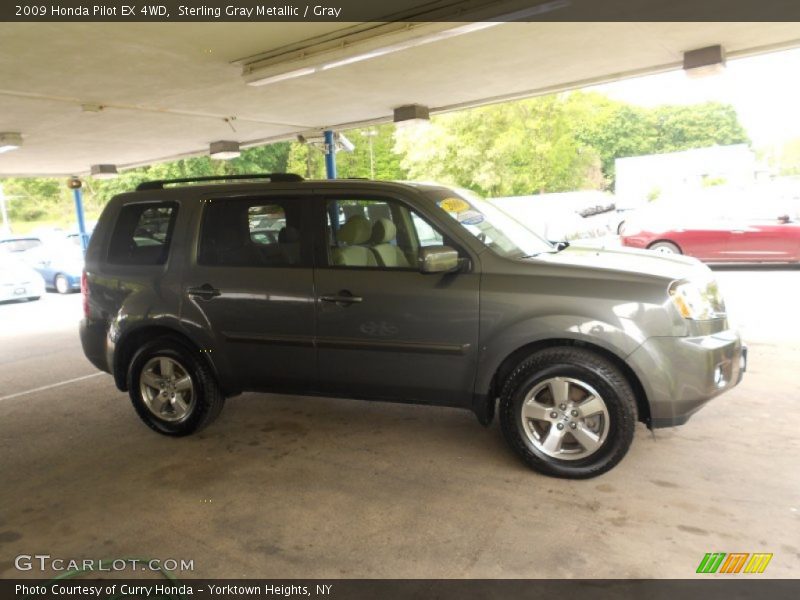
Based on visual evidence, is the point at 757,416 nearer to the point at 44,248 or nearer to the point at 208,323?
the point at 208,323

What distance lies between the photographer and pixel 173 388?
459 cm

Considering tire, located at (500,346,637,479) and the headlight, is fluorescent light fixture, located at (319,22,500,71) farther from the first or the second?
tire, located at (500,346,637,479)

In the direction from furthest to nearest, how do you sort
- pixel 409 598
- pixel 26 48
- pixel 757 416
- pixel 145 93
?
pixel 145 93 → pixel 26 48 → pixel 757 416 → pixel 409 598

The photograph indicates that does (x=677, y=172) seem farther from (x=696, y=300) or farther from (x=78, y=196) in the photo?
(x=696, y=300)

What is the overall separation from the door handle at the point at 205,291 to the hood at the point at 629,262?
226 centimetres

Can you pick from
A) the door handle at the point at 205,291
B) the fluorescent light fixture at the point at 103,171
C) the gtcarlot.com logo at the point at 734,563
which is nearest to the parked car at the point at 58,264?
the fluorescent light fixture at the point at 103,171

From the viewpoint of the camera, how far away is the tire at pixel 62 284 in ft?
49.0

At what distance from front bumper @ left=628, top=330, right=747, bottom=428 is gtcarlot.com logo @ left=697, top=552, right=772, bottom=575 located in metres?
0.82

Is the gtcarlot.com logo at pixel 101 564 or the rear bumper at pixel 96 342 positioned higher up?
the rear bumper at pixel 96 342

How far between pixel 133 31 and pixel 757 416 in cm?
685

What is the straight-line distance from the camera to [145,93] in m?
9.30

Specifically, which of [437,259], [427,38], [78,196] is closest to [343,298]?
[437,259]

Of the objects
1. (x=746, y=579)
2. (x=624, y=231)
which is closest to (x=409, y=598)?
(x=746, y=579)

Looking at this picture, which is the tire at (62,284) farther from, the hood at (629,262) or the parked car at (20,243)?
the hood at (629,262)
